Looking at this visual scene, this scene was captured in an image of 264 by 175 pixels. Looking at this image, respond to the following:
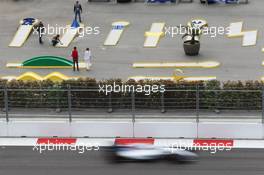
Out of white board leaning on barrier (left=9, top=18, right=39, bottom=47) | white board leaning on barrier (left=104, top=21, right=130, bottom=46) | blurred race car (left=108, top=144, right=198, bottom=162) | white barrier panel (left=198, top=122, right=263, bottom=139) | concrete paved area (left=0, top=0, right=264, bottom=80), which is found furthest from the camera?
white board leaning on barrier (left=9, top=18, right=39, bottom=47)

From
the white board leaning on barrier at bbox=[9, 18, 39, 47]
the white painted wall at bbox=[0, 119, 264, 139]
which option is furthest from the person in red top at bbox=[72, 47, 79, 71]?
the white painted wall at bbox=[0, 119, 264, 139]

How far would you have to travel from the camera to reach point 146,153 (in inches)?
1341

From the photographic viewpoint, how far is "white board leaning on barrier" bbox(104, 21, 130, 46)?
51.8 meters

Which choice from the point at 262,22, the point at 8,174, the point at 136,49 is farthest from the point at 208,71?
the point at 8,174

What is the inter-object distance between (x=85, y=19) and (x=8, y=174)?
24.4 metres

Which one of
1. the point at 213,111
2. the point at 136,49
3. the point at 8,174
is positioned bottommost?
the point at 8,174

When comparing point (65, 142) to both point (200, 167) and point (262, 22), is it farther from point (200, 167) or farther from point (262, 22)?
point (262, 22)

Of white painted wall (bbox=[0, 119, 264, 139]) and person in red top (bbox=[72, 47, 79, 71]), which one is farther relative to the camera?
person in red top (bbox=[72, 47, 79, 71])

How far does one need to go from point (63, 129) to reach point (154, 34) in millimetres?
16517

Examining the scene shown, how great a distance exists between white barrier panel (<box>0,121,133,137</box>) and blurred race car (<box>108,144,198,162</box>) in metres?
3.58

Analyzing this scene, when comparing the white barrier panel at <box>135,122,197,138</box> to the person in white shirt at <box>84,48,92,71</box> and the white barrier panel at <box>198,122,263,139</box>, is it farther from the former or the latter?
the person in white shirt at <box>84,48,92,71</box>

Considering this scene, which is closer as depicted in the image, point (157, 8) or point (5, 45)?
point (5, 45)

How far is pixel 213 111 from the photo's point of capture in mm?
38312

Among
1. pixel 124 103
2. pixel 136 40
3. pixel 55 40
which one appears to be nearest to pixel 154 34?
pixel 136 40
